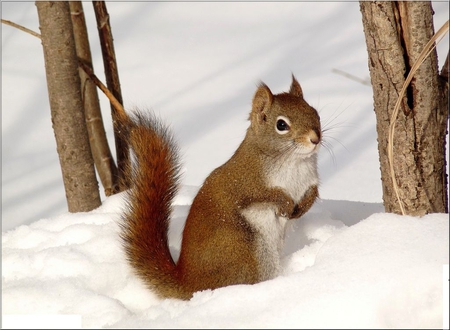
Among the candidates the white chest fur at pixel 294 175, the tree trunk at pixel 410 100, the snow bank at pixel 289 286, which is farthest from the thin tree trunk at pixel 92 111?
the tree trunk at pixel 410 100

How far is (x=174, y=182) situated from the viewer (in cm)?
168

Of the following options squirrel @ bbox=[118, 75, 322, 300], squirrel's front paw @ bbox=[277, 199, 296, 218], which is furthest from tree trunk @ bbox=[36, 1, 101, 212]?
squirrel's front paw @ bbox=[277, 199, 296, 218]

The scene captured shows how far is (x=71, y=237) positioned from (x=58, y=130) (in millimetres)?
408

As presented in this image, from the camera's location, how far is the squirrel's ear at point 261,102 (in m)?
1.71

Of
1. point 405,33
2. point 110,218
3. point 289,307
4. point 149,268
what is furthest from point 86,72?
point 289,307

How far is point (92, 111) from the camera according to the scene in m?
2.40

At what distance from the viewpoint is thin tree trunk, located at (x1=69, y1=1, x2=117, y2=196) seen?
2365mm

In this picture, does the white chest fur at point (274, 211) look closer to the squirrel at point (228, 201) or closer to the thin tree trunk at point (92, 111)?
the squirrel at point (228, 201)

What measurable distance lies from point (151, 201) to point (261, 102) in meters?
0.37

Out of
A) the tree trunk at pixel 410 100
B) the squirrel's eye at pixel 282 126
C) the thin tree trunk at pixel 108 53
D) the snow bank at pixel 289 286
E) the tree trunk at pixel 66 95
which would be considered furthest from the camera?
the thin tree trunk at pixel 108 53

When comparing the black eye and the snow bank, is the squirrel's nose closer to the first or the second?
the black eye

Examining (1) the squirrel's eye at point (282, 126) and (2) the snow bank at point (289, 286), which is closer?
(2) the snow bank at point (289, 286)

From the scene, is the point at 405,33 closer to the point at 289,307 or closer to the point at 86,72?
the point at 289,307

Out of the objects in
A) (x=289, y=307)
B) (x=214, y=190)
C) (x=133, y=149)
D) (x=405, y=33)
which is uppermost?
(x=405, y=33)
